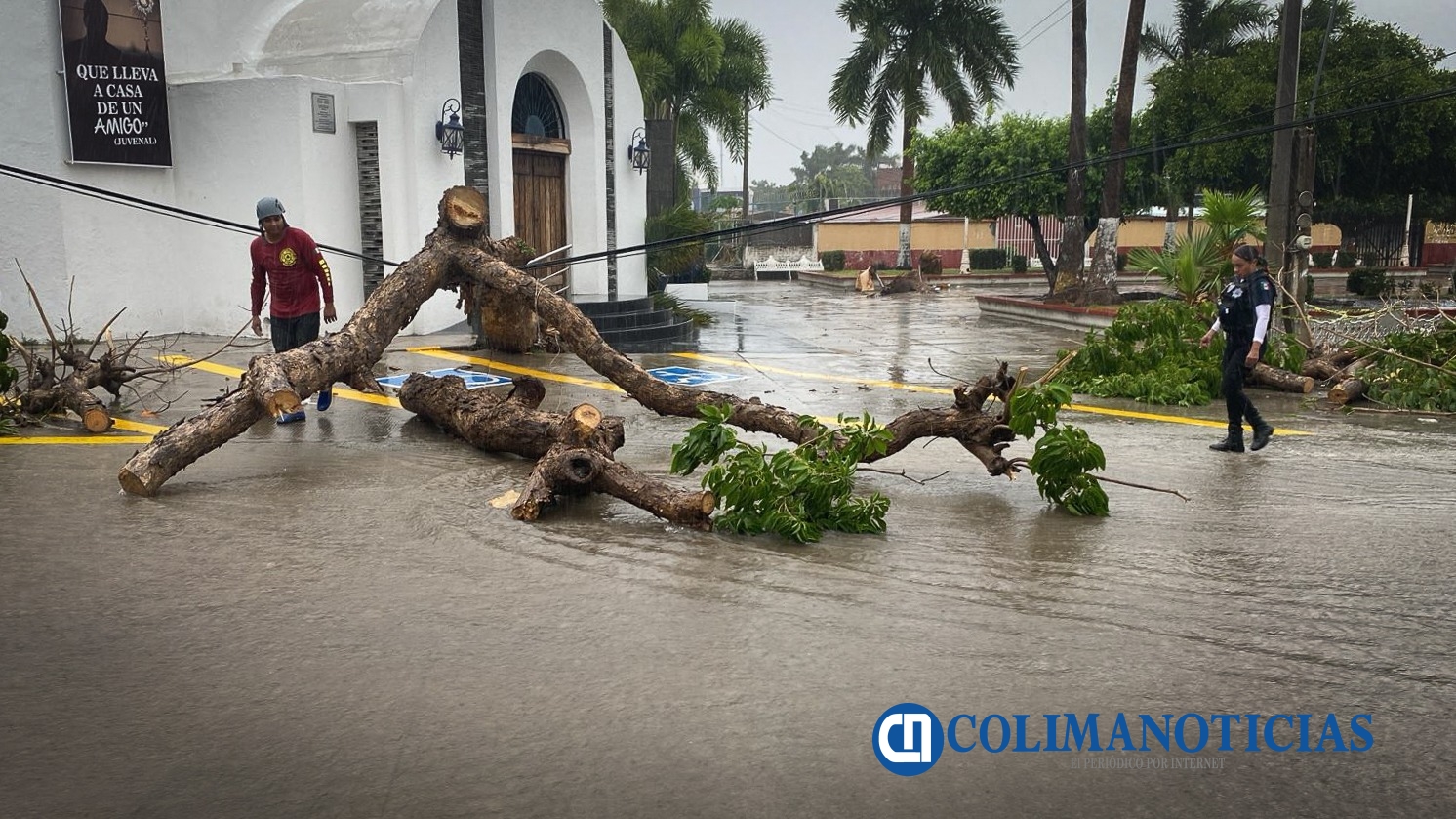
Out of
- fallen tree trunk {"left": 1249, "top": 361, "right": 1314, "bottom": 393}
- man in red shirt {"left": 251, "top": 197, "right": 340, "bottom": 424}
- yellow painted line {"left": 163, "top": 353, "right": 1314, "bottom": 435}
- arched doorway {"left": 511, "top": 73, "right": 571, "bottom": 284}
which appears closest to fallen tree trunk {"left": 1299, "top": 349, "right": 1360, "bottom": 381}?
fallen tree trunk {"left": 1249, "top": 361, "right": 1314, "bottom": 393}

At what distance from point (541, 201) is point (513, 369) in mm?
6281

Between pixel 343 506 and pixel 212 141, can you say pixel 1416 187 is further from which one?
pixel 343 506

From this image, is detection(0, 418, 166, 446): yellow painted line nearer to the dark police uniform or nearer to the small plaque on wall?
the small plaque on wall

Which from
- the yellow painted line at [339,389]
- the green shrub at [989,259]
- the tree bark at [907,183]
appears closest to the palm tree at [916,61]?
the tree bark at [907,183]

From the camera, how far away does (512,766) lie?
3676 mm

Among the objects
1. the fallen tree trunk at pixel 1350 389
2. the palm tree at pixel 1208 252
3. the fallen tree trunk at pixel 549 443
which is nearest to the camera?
the fallen tree trunk at pixel 549 443

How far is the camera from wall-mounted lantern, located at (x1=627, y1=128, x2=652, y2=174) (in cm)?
2050

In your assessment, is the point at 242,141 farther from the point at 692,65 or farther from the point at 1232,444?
the point at 692,65

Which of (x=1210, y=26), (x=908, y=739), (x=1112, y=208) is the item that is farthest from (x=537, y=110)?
(x=1210, y=26)

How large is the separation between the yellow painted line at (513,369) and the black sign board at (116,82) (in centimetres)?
432

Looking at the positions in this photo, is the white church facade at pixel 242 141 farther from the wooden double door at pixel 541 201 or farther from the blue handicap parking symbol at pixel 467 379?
the blue handicap parking symbol at pixel 467 379

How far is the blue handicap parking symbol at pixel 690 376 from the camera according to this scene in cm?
1305

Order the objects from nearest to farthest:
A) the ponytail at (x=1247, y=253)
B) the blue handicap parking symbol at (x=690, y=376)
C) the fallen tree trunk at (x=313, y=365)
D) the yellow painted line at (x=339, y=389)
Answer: the fallen tree trunk at (x=313, y=365), the ponytail at (x=1247, y=253), the yellow painted line at (x=339, y=389), the blue handicap parking symbol at (x=690, y=376)

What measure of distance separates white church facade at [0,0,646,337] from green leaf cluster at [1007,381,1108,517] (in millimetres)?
10918
